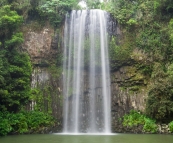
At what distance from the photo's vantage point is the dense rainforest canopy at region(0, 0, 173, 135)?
1681cm

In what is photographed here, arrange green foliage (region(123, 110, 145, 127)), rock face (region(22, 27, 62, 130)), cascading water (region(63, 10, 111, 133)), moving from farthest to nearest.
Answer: rock face (region(22, 27, 62, 130)), cascading water (region(63, 10, 111, 133)), green foliage (region(123, 110, 145, 127))

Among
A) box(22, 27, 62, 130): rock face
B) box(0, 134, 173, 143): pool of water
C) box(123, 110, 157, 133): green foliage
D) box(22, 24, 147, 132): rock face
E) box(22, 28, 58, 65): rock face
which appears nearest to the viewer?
box(0, 134, 173, 143): pool of water

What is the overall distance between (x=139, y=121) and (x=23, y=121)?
24.7 ft

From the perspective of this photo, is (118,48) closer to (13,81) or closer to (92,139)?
(13,81)

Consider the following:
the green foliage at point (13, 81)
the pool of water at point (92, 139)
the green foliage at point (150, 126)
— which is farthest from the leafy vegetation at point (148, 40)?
the green foliage at point (13, 81)

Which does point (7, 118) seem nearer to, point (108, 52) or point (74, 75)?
point (74, 75)

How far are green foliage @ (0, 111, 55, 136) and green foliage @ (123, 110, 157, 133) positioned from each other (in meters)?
5.26

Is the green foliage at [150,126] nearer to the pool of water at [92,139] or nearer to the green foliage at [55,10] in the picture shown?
the pool of water at [92,139]

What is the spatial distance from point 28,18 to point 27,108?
289 inches

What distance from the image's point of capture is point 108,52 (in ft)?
68.9

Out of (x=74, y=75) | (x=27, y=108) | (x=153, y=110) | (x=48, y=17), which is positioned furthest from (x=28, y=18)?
(x=153, y=110)

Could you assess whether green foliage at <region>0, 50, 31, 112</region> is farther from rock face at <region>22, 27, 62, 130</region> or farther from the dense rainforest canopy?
rock face at <region>22, 27, 62, 130</region>

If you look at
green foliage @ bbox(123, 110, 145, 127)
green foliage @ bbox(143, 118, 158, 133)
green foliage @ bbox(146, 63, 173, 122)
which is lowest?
green foliage @ bbox(143, 118, 158, 133)

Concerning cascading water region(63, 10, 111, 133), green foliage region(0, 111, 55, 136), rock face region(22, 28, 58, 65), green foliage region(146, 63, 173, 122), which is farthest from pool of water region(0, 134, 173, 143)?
rock face region(22, 28, 58, 65)
